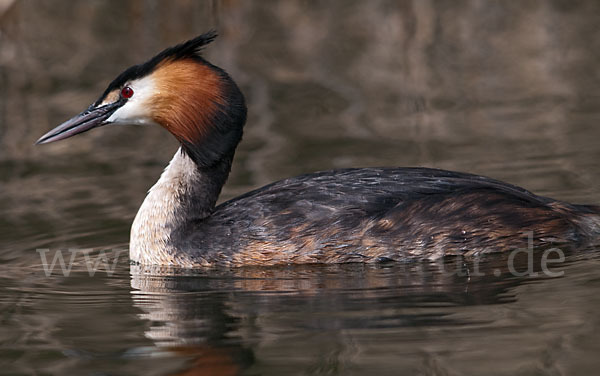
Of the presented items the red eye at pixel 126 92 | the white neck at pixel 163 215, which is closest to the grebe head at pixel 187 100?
the red eye at pixel 126 92

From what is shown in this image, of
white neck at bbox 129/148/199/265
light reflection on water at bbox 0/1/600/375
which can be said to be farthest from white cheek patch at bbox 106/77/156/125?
light reflection on water at bbox 0/1/600/375

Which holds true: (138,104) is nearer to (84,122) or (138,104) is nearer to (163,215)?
(84,122)

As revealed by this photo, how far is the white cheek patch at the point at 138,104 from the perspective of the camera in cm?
747

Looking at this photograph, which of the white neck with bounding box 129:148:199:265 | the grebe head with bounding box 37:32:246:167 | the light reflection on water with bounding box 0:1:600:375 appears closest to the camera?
the light reflection on water with bounding box 0:1:600:375

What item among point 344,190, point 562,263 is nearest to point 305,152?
point 344,190

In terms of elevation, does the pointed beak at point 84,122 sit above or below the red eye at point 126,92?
below

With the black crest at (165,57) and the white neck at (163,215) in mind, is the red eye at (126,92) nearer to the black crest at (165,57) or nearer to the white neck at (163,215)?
the black crest at (165,57)

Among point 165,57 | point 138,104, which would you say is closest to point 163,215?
point 138,104

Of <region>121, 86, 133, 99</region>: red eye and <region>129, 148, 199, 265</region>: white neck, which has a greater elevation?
<region>121, 86, 133, 99</region>: red eye

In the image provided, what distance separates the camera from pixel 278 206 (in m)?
7.38

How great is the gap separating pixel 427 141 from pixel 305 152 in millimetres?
1164

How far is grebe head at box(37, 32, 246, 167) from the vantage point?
741 centimetres

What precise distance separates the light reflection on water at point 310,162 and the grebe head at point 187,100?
91cm

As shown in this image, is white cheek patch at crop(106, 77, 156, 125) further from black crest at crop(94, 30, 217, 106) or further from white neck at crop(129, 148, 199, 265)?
white neck at crop(129, 148, 199, 265)
